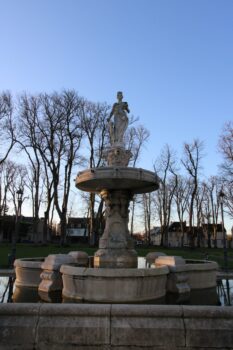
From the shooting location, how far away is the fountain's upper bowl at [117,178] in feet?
31.2

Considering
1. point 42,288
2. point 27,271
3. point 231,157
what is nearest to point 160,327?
point 42,288

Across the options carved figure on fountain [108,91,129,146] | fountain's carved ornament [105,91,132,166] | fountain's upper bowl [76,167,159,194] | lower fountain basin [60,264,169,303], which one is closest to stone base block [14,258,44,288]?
lower fountain basin [60,264,169,303]

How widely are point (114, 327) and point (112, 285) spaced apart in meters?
2.26

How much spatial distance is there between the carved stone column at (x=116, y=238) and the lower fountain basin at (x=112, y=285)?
7.41 ft

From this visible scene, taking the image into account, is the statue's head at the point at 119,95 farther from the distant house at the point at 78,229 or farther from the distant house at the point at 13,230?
the distant house at the point at 78,229

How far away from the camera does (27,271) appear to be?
10.3 m

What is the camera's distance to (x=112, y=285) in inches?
301

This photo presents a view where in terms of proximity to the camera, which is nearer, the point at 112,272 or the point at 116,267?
the point at 112,272

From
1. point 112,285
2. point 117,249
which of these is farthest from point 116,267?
point 112,285

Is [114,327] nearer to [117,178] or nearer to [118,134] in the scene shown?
[117,178]

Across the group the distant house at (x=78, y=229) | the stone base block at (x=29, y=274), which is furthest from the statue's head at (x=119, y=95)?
the distant house at (x=78, y=229)

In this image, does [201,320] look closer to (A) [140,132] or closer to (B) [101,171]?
(B) [101,171]

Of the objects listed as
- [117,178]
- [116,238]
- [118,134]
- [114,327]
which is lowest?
[114,327]

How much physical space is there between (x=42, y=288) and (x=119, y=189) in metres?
3.87
